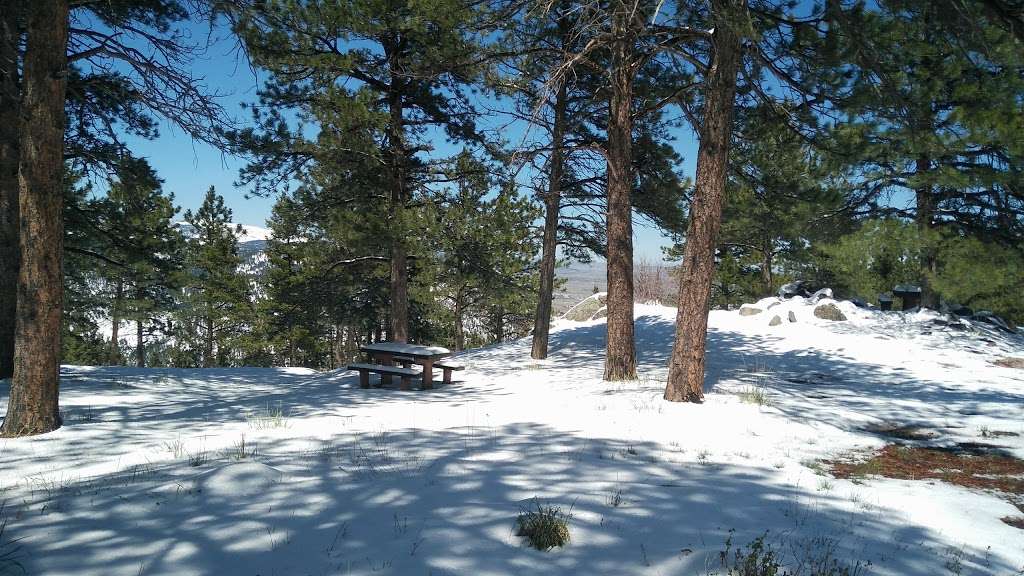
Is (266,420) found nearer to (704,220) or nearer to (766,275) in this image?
(704,220)

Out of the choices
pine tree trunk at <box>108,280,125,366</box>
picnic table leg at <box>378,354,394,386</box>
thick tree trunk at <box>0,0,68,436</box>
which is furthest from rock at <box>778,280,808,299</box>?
pine tree trunk at <box>108,280,125,366</box>

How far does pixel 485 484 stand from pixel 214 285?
29.3 m

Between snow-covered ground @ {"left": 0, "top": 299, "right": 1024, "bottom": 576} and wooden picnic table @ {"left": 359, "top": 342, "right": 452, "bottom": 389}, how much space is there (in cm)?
92

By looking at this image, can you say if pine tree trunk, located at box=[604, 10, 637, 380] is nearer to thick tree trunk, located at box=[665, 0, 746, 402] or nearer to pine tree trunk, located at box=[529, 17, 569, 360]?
thick tree trunk, located at box=[665, 0, 746, 402]

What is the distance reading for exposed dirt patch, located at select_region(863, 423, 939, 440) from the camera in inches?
217

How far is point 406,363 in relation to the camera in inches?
373

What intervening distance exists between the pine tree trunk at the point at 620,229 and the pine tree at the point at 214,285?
24.7 metres

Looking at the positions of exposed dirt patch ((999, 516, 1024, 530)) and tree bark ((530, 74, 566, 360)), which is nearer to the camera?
exposed dirt patch ((999, 516, 1024, 530))

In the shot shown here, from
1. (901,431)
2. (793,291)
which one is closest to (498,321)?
(793,291)

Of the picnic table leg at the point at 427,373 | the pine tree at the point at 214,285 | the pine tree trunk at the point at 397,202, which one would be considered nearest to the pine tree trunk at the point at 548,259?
the pine tree trunk at the point at 397,202

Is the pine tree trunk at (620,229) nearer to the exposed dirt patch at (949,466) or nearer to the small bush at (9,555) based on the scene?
the exposed dirt patch at (949,466)

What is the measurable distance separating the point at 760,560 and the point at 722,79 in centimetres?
538

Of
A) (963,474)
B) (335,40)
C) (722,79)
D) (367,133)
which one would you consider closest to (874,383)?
(963,474)

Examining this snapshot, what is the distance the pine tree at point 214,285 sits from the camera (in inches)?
1098
